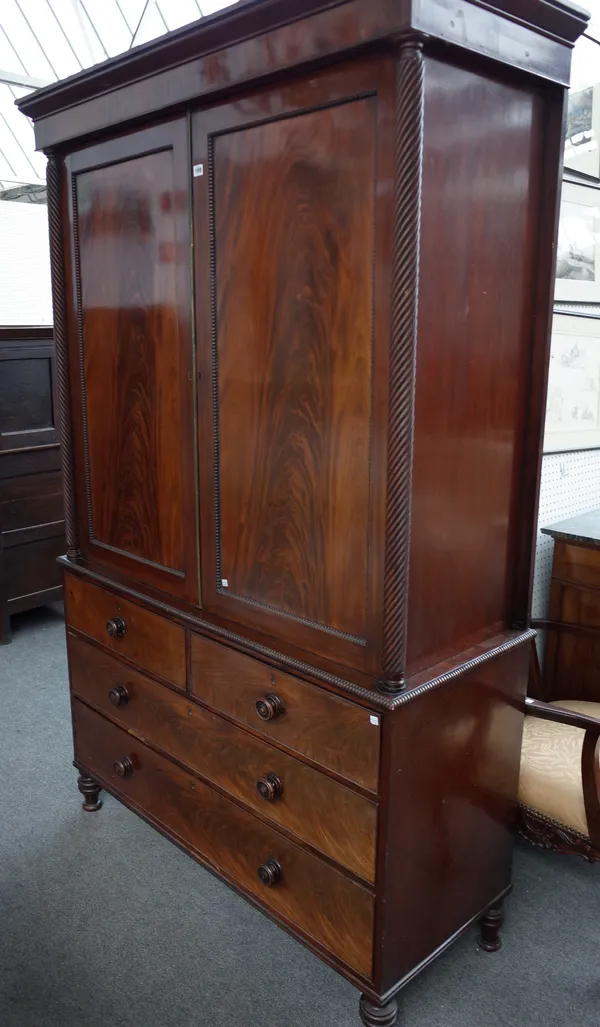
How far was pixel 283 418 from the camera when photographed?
132 cm

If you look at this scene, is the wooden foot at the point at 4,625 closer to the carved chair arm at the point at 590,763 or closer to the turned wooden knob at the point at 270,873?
the turned wooden knob at the point at 270,873

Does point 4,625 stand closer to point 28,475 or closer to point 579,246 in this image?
point 28,475

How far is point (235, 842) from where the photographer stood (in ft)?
5.24

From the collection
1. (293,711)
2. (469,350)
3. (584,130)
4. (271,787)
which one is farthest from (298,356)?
(584,130)

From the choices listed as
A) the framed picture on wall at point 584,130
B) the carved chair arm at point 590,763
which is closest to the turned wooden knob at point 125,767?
the carved chair arm at point 590,763

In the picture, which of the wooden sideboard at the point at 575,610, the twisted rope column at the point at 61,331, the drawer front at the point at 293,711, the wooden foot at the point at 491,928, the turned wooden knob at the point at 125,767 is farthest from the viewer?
the wooden sideboard at the point at 575,610

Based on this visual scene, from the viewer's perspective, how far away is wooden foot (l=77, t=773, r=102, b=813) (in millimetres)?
2061

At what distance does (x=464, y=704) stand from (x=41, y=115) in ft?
4.95

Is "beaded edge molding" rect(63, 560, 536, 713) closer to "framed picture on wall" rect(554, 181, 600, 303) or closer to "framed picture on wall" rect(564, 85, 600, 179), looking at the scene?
"framed picture on wall" rect(554, 181, 600, 303)

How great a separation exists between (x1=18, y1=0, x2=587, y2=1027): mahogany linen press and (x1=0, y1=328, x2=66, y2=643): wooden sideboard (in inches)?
56.7

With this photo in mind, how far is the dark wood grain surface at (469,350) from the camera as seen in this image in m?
1.15

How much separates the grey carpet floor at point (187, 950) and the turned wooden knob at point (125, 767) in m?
0.20

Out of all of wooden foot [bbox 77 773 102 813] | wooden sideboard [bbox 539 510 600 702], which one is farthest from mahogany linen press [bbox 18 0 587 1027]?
wooden sideboard [bbox 539 510 600 702]

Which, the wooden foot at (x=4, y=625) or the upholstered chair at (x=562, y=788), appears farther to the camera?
the wooden foot at (x=4, y=625)
